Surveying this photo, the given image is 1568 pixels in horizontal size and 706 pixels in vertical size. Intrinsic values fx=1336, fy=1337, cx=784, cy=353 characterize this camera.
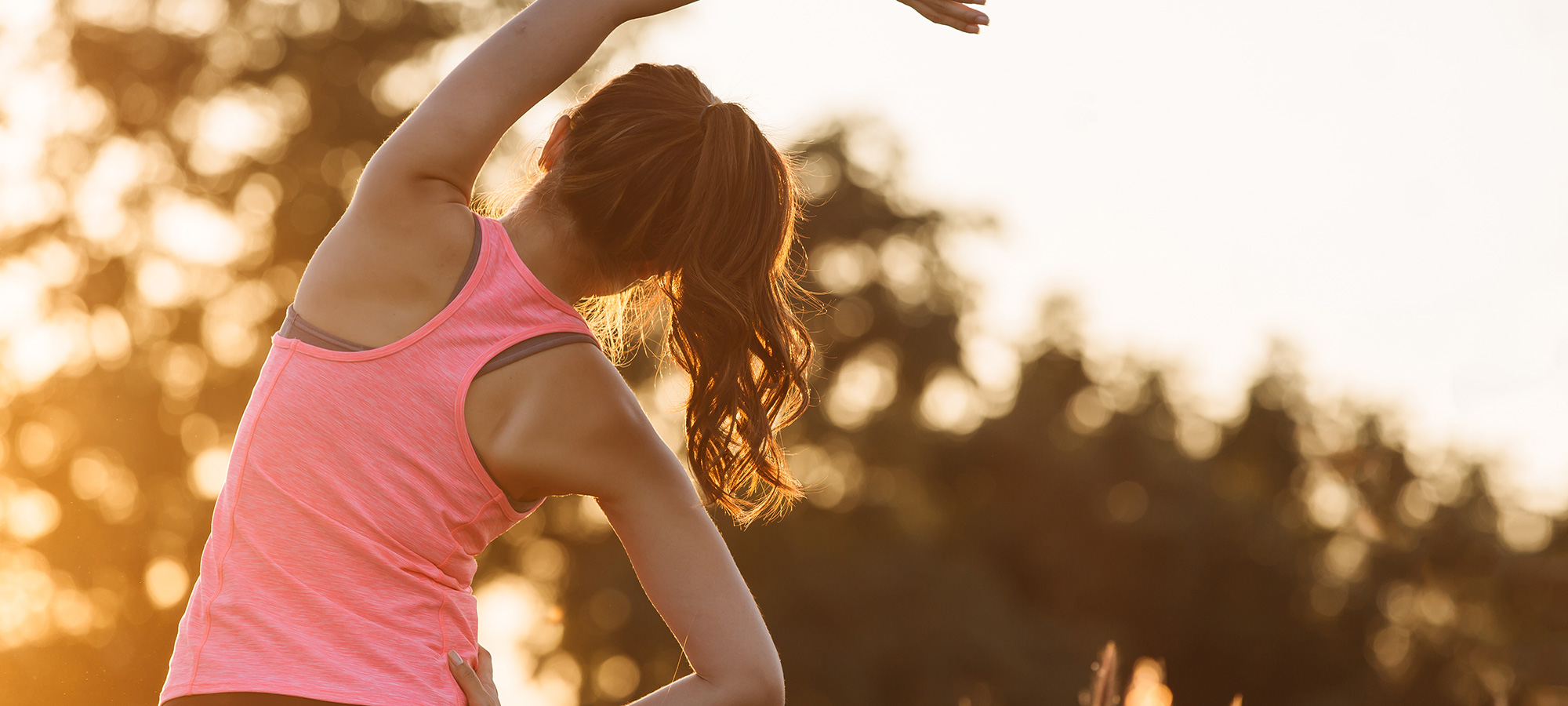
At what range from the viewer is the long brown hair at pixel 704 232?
2168mm

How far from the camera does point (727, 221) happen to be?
2.20 metres

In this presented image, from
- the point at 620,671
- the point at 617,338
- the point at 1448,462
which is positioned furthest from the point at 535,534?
the point at 1448,462

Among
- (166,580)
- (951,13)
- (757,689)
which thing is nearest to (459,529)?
(757,689)

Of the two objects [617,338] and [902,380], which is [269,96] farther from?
[617,338]

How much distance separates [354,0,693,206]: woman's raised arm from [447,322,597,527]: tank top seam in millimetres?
217

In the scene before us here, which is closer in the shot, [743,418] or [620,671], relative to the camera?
[743,418]

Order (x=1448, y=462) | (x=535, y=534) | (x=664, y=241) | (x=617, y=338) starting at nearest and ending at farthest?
(x=664, y=241) < (x=617, y=338) < (x=535, y=534) < (x=1448, y=462)

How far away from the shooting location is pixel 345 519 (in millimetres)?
Result: 1870

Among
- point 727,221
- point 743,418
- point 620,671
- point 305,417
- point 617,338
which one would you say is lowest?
point 620,671

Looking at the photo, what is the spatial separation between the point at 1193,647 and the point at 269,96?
66.3 feet

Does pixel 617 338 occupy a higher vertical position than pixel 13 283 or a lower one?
higher

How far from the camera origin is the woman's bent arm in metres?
1.93

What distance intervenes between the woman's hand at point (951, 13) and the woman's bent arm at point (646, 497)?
0.83m

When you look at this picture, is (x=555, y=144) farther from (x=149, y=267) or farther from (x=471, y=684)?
(x=149, y=267)
